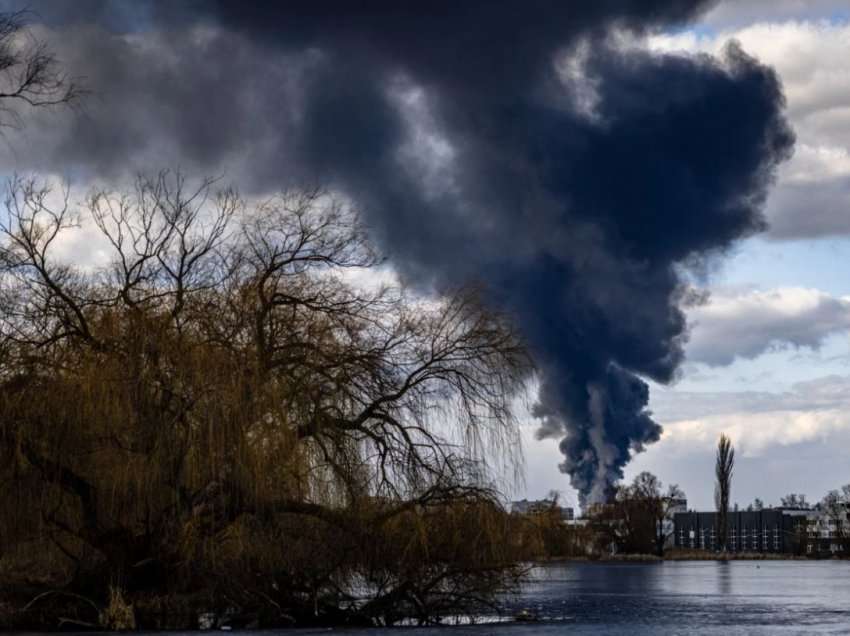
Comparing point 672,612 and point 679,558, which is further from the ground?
point 672,612

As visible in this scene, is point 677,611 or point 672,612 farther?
point 677,611

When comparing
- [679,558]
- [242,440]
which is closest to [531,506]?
[242,440]

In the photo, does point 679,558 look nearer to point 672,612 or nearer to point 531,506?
point 672,612

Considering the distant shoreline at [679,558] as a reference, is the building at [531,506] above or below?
above

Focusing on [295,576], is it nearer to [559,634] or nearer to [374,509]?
[374,509]

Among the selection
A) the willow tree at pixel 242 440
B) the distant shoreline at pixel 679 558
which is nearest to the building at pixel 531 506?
the willow tree at pixel 242 440

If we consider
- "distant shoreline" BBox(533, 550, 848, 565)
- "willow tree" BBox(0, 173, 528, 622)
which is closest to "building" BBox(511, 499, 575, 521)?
"willow tree" BBox(0, 173, 528, 622)

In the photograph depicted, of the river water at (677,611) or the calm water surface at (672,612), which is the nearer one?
the calm water surface at (672,612)

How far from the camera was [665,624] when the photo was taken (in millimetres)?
40375

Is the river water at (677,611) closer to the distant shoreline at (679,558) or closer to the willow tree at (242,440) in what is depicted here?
the willow tree at (242,440)

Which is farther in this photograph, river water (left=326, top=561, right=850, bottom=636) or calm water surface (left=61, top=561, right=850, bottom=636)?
river water (left=326, top=561, right=850, bottom=636)

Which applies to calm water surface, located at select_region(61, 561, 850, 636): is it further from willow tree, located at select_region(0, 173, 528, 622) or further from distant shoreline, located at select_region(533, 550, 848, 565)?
distant shoreline, located at select_region(533, 550, 848, 565)

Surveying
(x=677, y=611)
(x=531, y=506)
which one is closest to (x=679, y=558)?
(x=677, y=611)

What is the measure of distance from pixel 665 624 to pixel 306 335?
14224 mm
